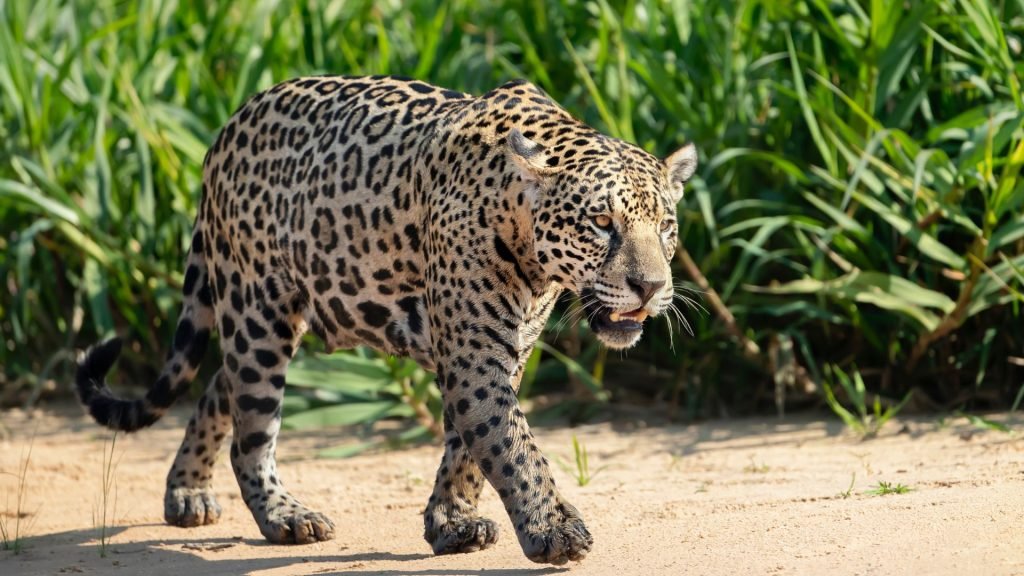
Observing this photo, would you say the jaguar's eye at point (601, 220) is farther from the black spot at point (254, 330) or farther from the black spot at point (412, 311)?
the black spot at point (254, 330)

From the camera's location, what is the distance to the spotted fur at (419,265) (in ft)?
15.2

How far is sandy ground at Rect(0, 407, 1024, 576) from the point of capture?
456 centimetres

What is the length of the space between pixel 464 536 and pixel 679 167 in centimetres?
150

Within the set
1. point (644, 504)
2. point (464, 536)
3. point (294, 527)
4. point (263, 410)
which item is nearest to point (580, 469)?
point (644, 504)

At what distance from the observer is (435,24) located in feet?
27.0

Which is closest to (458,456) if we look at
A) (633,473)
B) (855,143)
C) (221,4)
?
(633,473)

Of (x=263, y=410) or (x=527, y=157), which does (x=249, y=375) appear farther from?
(x=527, y=157)

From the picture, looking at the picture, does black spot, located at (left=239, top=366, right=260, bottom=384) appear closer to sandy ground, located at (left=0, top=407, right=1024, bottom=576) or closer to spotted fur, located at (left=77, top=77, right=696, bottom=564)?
spotted fur, located at (left=77, top=77, right=696, bottom=564)

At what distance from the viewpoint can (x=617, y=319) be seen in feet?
15.1

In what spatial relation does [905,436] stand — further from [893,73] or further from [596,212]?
[596,212]

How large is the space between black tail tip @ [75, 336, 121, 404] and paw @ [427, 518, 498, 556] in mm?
1667

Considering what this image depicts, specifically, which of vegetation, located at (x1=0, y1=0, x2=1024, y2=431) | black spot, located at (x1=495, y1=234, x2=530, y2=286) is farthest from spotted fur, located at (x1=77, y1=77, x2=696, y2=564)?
vegetation, located at (x1=0, y1=0, x2=1024, y2=431)

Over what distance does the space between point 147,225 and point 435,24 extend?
1.97 m

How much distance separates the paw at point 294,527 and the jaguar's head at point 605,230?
4.93 feet
